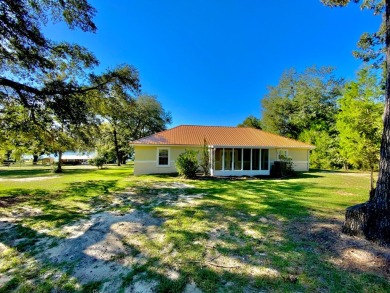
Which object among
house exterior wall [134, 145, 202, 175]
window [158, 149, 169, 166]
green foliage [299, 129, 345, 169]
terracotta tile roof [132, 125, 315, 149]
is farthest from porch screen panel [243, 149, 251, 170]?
green foliage [299, 129, 345, 169]

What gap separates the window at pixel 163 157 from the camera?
17062 mm

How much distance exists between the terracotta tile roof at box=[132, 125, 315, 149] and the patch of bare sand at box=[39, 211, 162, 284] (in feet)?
37.1

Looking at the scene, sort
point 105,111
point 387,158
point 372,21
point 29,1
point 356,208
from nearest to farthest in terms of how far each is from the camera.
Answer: point 387,158
point 356,208
point 29,1
point 372,21
point 105,111

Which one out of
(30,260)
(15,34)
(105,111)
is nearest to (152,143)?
(105,111)

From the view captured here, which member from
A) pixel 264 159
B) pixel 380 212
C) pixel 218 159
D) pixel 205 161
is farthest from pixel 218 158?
pixel 380 212

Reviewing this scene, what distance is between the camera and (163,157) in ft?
56.3

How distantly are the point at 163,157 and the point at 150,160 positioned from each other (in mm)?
1112

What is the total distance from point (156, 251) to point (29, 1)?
9038 mm

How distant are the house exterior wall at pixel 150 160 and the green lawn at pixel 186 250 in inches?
390

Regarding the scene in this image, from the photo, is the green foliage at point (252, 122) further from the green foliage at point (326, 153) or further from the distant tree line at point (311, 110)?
the green foliage at point (326, 153)

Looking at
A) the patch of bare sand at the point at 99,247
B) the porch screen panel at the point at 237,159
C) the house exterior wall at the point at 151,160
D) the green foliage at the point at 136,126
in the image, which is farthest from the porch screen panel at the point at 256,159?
the green foliage at the point at 136,126

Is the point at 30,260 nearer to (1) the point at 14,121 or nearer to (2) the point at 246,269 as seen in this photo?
(2) the point at 246,269

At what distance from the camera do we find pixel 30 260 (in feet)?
11.3

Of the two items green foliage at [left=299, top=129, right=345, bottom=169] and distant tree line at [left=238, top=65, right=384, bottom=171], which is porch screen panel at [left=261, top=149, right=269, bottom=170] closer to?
distant tree line at [left=238, top=65, right=384, bottom=171]
